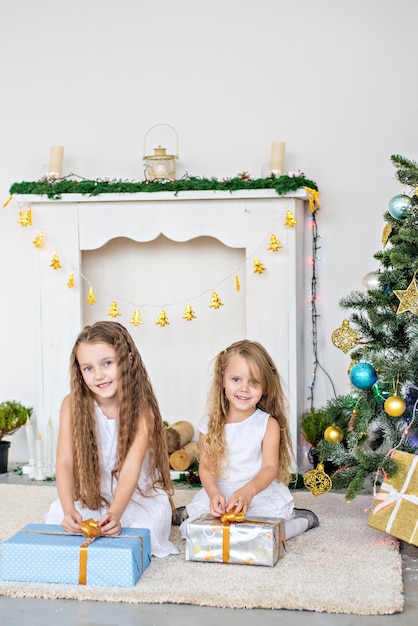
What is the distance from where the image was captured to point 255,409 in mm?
3336

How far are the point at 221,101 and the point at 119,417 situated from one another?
6.91ft

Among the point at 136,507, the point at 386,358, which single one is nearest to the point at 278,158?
the point at 386,358

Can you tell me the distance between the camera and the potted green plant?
4387 mm

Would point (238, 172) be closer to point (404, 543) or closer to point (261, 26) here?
point (261, 26)

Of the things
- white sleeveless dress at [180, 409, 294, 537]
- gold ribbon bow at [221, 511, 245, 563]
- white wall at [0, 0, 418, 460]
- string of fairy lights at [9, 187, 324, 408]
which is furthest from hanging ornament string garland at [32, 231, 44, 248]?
gold ribbon bow at [221, 511, 245, 563]

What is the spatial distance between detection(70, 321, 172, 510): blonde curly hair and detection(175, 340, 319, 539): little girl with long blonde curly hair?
20cm

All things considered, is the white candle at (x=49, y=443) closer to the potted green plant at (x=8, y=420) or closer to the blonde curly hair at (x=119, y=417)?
the potted green plant at (x=8, y=420)

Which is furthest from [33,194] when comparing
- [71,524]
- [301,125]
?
[71,524]

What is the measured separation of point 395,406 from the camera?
113 inches

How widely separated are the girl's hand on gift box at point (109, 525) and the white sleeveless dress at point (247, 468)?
0.51 metres

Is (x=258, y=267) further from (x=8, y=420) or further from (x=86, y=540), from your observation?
(x=86, y=540)

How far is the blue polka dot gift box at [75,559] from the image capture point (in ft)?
8.56

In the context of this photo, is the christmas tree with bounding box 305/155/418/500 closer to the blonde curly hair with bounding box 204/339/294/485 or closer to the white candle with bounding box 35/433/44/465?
the blonde curly hair with bounding box 204/339/294/485

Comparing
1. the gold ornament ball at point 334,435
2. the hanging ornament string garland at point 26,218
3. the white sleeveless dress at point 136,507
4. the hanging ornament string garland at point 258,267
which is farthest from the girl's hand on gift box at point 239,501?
the hanging ornament string garland at point 26,218
